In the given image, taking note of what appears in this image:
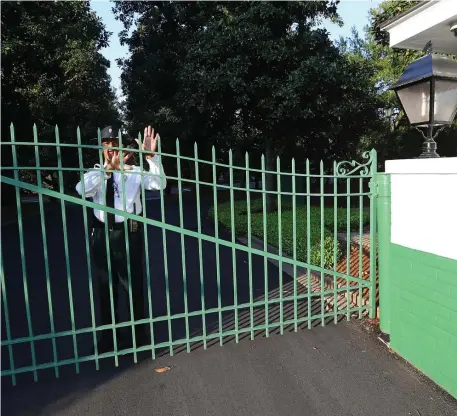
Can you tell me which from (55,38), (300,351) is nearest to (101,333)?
(300,351)

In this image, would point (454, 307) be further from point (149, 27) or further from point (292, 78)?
point (149, 27)

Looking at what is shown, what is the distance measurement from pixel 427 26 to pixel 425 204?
7.22ft

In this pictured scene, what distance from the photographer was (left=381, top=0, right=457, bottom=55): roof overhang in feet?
12.9

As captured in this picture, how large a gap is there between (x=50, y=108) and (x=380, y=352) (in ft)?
37.8

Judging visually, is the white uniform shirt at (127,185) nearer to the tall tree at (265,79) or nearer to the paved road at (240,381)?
the paved road at (240,381)

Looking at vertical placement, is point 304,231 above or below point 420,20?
below

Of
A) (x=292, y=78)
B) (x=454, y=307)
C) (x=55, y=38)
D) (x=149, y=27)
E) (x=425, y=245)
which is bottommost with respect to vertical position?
(x=454, y=307)

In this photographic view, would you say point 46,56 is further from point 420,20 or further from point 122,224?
point 420,20

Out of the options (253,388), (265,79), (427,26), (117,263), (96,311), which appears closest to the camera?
(253,388)

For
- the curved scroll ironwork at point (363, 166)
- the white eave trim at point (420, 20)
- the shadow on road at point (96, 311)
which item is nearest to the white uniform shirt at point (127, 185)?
the shadow on road at point (96, 311)

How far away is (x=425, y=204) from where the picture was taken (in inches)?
121

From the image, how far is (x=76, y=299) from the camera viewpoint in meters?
5.17

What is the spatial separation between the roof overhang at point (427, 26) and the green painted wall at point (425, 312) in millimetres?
2336

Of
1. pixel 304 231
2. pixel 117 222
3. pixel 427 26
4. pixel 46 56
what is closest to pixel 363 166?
pixel 427 26
